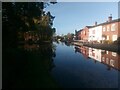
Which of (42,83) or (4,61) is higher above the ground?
(4,61)

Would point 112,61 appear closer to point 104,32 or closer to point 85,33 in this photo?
point 104,32

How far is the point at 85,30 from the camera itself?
143ft

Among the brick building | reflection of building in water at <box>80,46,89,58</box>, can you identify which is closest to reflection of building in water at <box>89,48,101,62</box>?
reflection of building in water at <box>80,46,89,58</box>

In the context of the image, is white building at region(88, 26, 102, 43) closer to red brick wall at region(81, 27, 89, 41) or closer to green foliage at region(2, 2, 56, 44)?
red brick wall at region(81, 27, 89, 41)

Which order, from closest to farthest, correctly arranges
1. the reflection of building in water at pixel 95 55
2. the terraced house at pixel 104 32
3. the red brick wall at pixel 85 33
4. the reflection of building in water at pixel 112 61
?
the reflection of building in water at pixel 112 61, the reflection of building in water at pixel 95 55, the terraced house at pixel 104 32, the red brick wall at pixel 85 33

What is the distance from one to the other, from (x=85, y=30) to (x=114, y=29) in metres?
5.57

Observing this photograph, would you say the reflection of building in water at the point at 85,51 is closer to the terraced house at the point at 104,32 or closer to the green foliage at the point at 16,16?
the terraced house at the point at 104,32

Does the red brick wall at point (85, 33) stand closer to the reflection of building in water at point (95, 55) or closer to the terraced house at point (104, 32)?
the terraced house at point (104, 32)

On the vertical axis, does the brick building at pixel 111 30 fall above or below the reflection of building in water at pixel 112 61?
above

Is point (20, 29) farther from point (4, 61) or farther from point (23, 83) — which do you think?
point (23, 83)

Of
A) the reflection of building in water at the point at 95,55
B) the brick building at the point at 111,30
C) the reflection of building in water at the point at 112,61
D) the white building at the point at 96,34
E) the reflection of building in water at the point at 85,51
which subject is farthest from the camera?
the white building at the point at 96,34

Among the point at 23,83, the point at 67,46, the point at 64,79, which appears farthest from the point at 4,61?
the point at 67,46

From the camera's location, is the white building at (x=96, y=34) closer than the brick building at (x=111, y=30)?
No

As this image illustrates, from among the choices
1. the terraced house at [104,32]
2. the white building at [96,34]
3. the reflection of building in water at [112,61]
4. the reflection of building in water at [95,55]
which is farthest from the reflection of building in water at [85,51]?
the reflection of building in water at [112,61]
